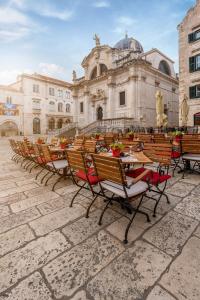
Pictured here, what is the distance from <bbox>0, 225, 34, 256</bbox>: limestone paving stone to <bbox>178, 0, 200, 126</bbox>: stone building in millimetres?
17381

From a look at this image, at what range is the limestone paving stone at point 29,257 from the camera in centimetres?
172

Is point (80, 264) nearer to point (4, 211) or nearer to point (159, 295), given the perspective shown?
point (159, 295)

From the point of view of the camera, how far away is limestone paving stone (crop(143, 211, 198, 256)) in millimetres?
2072

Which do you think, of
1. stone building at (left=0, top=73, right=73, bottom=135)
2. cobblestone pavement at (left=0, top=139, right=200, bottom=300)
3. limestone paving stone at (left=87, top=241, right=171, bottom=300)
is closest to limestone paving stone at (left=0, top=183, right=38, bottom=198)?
cobblestone pavement at (left=0, top=139, right=200, bottom=300)

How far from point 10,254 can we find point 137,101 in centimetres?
2013

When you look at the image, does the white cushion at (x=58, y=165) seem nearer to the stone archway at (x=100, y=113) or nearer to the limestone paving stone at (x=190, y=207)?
the limestone paving stone at (x=190, y=207)

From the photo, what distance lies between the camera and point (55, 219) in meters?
2.76

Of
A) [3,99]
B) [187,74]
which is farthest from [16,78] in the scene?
[187,74]

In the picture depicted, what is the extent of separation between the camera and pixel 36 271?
177 cm

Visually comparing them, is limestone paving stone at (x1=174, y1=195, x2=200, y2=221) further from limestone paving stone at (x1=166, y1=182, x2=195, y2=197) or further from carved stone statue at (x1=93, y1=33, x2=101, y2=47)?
carved stone statue at (x1=93, y1=33, x2=101, y2=47)

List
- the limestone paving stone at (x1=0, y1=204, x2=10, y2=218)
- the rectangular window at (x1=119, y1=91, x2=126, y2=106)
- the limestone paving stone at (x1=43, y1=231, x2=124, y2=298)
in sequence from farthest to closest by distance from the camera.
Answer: the rectangular window at (x1=119, y1=91, x2=126, y2=106), the limestone paving stone at (x1=0, y1=204, x2=10, y2=218), the limestone paving stone at (x1=43, y1=231, x2=124, y2=298)

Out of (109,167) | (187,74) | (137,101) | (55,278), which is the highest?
(187,74)

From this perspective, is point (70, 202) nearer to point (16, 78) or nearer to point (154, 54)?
point (154, 54)

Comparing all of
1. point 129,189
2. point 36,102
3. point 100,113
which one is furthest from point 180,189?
point 36,102
